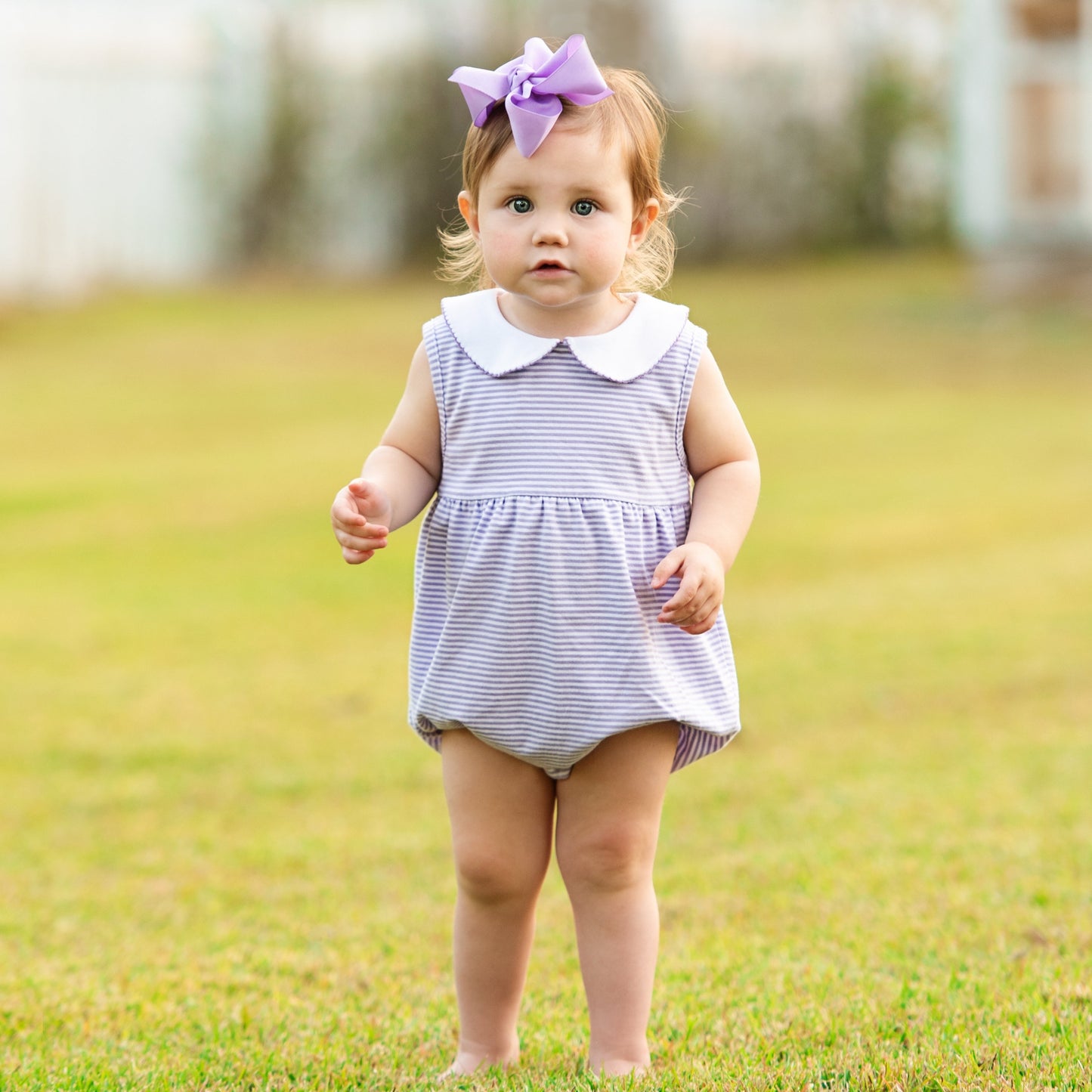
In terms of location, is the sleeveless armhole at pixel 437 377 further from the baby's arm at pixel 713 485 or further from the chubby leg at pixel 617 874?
the chubby leg at pixel 617 874

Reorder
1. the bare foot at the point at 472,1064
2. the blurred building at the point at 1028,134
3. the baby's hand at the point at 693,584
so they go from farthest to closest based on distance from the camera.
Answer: the blurred building at the point at 1028,134
the bare foot at the point at 472,1064
the baby's hand at the point at 693,584

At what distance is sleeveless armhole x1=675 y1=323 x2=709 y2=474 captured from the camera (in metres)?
2.11

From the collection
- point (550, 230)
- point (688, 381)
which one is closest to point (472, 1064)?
point (688, 381)

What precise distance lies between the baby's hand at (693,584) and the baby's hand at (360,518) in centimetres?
36

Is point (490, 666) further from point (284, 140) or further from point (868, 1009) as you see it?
point (284, 140)

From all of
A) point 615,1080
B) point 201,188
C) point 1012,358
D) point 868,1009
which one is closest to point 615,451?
point 615,1080

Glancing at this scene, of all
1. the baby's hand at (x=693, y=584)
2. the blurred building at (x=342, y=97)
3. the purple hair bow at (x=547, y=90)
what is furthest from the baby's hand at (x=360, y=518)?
the blurred building at (x=342, y=97)

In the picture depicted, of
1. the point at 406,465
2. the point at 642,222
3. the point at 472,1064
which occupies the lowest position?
the point at 472,1064

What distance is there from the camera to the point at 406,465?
2137 mm

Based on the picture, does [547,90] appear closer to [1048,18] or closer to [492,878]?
[492,878]

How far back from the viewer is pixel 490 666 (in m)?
2.07

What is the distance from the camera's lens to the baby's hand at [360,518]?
6.57ft

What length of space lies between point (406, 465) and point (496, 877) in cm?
57

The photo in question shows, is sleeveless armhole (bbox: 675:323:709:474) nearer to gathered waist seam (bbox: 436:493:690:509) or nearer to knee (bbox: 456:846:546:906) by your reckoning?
gathered waist seam (bbox: 436:493:690:509)
